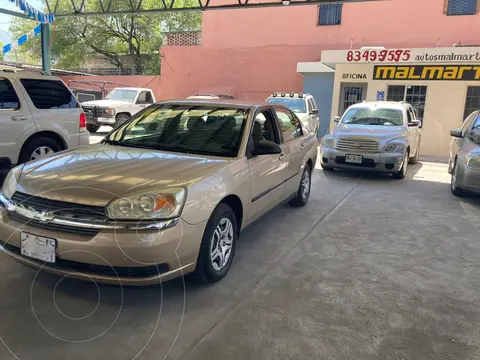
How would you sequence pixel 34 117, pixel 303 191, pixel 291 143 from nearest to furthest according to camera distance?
1. pixel 291 143
2. pixel 303 191
3. pixel 34 117

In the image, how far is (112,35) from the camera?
2705 centimetres

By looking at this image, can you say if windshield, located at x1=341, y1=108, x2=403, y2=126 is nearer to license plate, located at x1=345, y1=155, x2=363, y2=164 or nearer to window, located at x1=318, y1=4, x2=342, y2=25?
license plate, located at x1=345, y1=155, x2=363, y2=164

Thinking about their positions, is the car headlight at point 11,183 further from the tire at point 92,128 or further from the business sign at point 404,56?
the business sign at point 404,56

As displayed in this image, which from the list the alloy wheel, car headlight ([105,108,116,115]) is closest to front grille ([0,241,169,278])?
the alloy wheel

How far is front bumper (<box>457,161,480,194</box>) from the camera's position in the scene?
664cm

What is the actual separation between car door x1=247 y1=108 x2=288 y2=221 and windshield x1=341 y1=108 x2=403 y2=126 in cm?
514

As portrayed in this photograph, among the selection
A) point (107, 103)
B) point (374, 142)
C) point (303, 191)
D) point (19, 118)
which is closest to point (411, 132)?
point (374, 142)

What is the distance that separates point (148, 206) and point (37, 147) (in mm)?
4491

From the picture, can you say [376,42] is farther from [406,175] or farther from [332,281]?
[332,281]

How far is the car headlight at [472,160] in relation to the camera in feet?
21.7

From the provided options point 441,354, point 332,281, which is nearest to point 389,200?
point 332,281

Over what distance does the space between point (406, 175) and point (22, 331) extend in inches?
338

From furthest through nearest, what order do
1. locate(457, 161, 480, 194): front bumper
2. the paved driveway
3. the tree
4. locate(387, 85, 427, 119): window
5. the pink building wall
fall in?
the tree → the pink building wall → locate(387, 85, 427, 119): window → locate(457, 161, 480, 194): front bumper → the paved driveway

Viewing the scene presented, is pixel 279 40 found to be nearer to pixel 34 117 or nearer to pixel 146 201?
pixel 34 117
